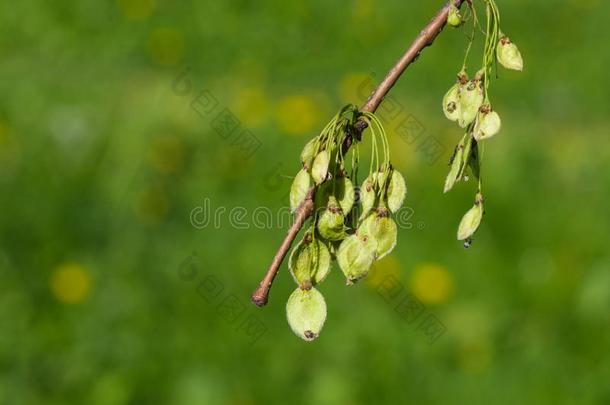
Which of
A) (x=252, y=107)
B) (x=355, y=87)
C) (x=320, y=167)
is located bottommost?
(x=320, y=167)

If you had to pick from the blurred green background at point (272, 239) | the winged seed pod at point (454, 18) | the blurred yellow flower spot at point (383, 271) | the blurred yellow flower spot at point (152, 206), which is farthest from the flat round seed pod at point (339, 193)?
the blurred yellow flower spot at point (152, 206)

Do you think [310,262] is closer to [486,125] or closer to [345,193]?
[345,193]

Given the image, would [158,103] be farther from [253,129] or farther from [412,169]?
[412,169]

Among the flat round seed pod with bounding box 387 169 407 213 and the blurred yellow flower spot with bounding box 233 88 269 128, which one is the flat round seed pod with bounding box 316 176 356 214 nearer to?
the flat round seed pod with bounding box 387 169 407 213

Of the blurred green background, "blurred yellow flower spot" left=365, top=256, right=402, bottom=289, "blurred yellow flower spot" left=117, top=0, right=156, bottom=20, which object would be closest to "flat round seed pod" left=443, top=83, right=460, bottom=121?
the blurred green background

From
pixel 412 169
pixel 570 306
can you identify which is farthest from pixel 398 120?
pixel 570 306

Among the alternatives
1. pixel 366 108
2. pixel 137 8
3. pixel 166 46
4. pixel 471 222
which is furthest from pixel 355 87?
pixel 366 108
